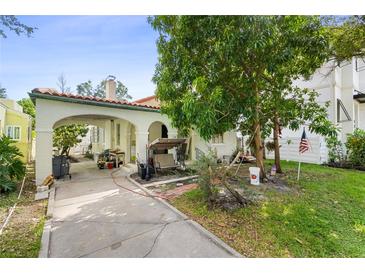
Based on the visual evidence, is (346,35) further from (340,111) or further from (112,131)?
(112,131)

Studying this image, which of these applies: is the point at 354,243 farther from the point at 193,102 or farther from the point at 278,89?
the point at 278,89

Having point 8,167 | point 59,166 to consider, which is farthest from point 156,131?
point 8,167

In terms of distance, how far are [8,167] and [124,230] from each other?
5.78 meters

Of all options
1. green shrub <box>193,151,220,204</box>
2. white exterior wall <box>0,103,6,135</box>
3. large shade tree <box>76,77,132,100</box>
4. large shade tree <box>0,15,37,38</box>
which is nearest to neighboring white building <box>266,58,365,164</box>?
green shrub <box>193,151,220,204</box>

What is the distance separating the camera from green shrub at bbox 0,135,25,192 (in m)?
6.57

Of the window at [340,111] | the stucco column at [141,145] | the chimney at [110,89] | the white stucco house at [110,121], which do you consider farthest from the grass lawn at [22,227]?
the window at [340,111]

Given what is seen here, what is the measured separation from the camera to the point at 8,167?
22.5 ft

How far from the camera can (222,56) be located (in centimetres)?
533

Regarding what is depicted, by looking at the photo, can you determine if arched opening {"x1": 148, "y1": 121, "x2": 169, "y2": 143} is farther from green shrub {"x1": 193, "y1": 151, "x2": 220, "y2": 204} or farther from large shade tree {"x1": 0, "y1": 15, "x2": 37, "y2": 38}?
large shade tree {"x1": 0, "y1": 15, "x2": 37, "y2": 38}

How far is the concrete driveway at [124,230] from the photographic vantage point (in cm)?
328

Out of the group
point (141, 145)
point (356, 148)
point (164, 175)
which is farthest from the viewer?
point (356, 148)

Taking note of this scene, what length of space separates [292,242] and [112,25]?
6089 mm

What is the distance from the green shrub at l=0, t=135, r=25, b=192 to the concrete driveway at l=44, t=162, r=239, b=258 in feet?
6.45
